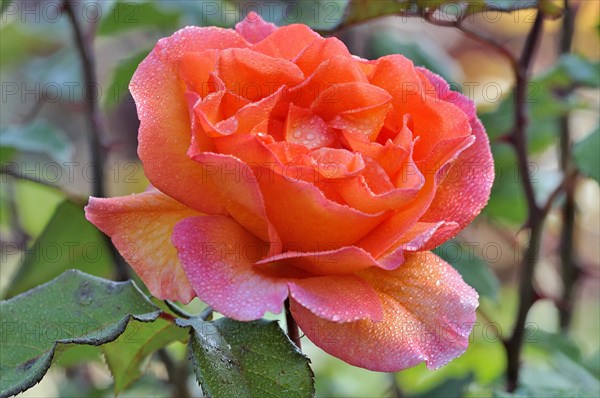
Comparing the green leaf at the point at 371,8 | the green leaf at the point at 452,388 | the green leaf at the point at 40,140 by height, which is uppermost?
the green leaf at the point at 371,8

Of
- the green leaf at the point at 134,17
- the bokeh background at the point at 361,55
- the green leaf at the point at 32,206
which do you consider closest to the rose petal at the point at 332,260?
the bokeh background at the point at 361,55

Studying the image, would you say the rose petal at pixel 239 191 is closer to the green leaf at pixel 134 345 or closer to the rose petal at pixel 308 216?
the rose petal at pixel 308 216

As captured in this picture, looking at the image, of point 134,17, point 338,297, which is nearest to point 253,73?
point 338,297

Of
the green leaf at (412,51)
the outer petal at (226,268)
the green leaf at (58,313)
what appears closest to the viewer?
the outer petal at (226,268)

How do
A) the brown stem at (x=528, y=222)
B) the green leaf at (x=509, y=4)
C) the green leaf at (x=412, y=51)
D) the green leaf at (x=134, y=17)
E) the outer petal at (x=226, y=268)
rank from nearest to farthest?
the outer petal at (x=226, y=268)
the green leaf at (x=509, y=4)
the brown stem at (x=528, y=222)
the green leaf at (x=134, y=17)
the green leaf at (x=412, y=51)

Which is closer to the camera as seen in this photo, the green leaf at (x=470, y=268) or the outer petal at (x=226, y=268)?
the outer petal at (x=226, y=268)

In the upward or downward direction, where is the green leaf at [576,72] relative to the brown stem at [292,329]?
upward

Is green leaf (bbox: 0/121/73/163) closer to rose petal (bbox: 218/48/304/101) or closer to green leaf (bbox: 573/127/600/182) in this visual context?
rose petal (bbox: 218/48/304/101)

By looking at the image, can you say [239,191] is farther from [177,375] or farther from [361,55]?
[361,55]
